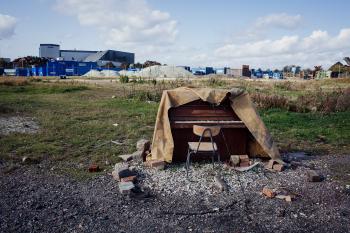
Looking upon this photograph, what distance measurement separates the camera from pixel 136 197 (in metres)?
5.30

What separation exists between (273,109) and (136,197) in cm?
968

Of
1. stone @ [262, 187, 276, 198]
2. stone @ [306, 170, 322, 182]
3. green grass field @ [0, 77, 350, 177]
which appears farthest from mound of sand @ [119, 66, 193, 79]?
stone @ [262, 187, 276, 198]

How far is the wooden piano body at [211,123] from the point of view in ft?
22.2

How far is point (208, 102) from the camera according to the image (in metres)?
6.84

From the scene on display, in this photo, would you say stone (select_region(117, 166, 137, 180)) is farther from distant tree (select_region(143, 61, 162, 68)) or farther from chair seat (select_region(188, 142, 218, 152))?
distant tree (select_region(143, 61, 162, 68))

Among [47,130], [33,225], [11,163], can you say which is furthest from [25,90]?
[33,225]

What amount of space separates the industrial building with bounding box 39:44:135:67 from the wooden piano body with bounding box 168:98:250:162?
237 ft

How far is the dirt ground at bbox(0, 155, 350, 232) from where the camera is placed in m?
4.46

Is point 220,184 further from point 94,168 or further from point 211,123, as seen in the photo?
point 94,168

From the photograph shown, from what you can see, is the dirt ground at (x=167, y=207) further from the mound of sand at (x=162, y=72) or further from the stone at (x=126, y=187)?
the mound of sand at (x=162, y=72)

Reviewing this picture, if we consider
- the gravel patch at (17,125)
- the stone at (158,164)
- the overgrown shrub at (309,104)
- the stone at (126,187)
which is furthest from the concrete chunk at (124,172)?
the overgrown shrub at (309,104)

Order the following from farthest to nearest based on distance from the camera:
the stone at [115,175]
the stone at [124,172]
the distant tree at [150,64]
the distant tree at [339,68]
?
the distant tree at [150,64], the distant tree at [339,68], the stone at [115,175], the stone at [124,172]

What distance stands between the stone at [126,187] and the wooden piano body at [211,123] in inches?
58.4

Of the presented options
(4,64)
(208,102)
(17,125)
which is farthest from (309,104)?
(4,64)
